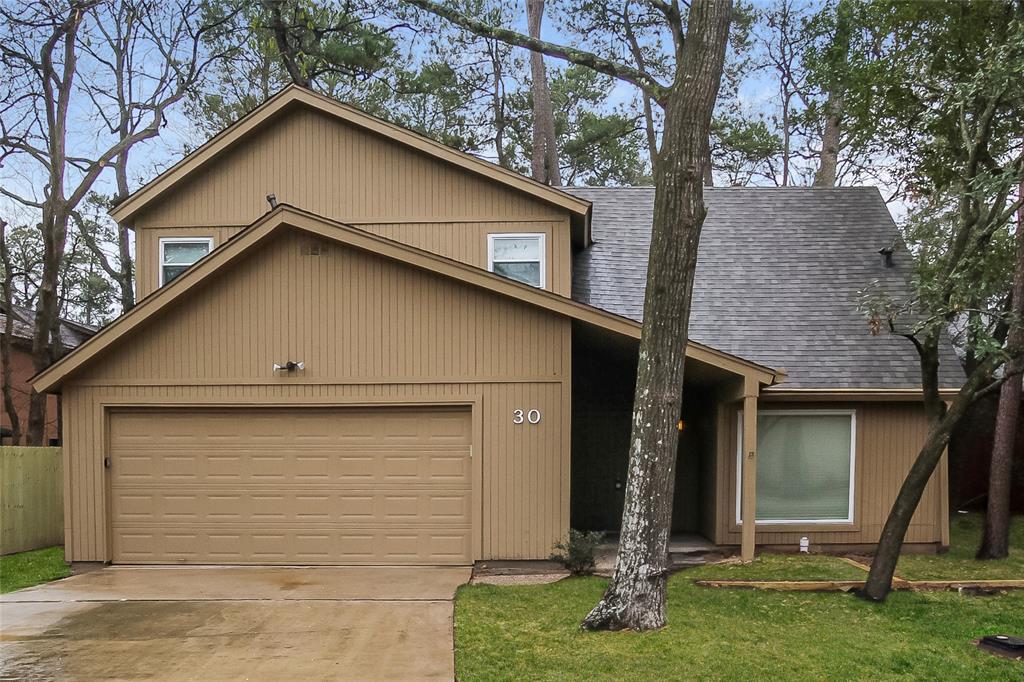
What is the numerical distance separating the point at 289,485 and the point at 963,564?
8206 mm

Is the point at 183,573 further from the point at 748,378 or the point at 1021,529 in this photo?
the point at 1021,529

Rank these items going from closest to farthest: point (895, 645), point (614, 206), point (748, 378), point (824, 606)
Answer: point (895, 645) < point (824, 606) < point (748, 378) < point (614, 206)

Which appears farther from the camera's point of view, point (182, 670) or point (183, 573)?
point (183, 573)

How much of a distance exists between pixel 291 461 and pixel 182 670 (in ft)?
12.7

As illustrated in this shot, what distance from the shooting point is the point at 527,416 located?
9008 mm

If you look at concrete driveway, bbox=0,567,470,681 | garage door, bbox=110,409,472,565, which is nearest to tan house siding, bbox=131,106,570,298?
garage door, bbox=110,409,472,565

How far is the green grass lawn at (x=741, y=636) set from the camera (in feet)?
17.9

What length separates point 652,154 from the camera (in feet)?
73.9

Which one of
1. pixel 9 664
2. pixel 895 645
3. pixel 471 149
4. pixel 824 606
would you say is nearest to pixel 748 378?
pixel 824 606

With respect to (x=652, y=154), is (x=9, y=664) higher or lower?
lower

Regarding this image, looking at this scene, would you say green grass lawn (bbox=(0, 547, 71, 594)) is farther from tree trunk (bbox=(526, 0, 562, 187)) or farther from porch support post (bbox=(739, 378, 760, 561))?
tree trunk (bbox=(526, 0, 562, 187))

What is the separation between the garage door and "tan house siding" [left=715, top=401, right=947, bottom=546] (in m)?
3.58

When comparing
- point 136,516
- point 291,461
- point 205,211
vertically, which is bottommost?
point 136,516

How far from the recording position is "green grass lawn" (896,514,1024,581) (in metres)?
8.54
